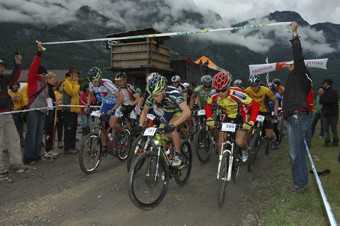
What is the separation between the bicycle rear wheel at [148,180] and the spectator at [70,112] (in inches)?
191

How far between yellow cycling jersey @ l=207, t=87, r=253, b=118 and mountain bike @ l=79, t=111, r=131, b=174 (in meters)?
2.68

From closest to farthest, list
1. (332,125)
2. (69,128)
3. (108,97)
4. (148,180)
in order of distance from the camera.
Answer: (148,180) → (108,97) → (69,128) → (332,125)

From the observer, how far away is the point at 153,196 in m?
5.18

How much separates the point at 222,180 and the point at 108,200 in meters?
2.09

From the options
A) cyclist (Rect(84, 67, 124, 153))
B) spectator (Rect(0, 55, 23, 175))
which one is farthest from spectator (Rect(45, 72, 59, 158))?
cyclist (Rect(84, 67, 124, 153))

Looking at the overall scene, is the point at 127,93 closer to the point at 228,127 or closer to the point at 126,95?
the point at 126,95

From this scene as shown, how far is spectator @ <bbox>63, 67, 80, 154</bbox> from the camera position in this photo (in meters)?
9.25

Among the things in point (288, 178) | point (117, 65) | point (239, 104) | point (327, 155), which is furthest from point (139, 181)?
point (117, 65)

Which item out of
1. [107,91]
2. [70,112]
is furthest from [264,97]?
[70,112]

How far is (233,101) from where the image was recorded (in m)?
6.46

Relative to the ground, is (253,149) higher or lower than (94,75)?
lower

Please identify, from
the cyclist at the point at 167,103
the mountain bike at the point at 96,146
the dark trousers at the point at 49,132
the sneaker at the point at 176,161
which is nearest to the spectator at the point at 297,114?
the cyclist at the point at 167,103

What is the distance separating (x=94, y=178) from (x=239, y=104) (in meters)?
3.65

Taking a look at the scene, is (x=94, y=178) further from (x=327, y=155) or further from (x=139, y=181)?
(x=327, y=155)
